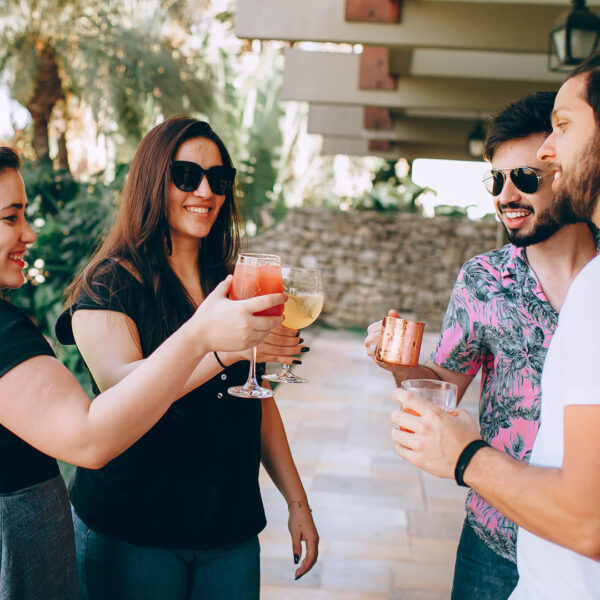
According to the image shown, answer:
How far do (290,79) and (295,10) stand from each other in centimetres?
210

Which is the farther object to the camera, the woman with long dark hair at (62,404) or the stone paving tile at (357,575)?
the stone paving tile at (357,575)

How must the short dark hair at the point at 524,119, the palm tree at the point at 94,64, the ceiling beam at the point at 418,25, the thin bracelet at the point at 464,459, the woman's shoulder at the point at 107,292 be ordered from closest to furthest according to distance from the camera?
1. the thin bracelet at the point at 464,459
2. the woman's shoulder at the point at 107,292
3. the short dark hair at the point at 524,119
4. the ceiling beam at the point at 418,25
5. the palm tree at the point at 94,64

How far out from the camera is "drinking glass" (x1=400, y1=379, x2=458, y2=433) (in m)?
1.36

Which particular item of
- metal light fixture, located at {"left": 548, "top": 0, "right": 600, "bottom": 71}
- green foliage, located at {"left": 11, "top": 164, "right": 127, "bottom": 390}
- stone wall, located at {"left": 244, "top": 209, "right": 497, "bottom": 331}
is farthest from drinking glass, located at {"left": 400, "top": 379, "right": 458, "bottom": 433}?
stone wall, located at {"left": 244, "top": 209, "right": 497, "bottom": 331}

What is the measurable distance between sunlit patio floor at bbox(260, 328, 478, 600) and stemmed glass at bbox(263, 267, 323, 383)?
250 centimetres

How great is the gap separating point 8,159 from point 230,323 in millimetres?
675

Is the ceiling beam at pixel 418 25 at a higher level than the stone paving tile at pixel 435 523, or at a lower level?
higher

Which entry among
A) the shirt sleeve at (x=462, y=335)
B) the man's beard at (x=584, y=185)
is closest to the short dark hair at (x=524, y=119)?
the shirt sleeve at (x=462, y=335)

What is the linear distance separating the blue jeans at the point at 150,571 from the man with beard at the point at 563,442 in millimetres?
786

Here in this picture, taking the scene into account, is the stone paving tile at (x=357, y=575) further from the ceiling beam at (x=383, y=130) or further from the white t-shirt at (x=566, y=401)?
the ceiling beam at (x=383, y=130)

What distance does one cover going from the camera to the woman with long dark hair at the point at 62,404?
48.4 inches

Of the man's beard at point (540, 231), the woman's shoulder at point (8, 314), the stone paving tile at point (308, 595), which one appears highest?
the man's beard at point (540, 231)

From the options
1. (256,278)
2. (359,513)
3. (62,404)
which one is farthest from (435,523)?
(62,404)

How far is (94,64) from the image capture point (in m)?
10.1
